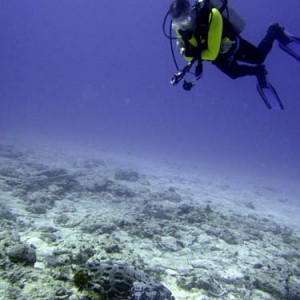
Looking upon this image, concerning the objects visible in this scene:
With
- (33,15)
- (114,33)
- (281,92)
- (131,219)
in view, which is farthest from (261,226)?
(33,15)

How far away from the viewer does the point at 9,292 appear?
9.92 feet

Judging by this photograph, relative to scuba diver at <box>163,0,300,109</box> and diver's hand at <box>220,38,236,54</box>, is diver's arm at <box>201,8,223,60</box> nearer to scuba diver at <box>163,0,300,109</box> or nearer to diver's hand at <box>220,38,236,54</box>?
scuba diver at <box>163,0,300,109</box>

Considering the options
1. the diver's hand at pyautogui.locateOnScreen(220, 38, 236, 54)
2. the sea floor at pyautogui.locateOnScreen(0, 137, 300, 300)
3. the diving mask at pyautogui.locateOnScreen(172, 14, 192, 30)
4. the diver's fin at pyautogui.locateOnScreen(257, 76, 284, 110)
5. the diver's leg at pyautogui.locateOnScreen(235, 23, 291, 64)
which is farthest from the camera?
the diver's fin at pyautogui.locateOnScreen(257, 76, 284, 110)

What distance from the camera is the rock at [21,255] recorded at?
3598mm

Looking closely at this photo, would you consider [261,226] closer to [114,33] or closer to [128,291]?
[128,291]

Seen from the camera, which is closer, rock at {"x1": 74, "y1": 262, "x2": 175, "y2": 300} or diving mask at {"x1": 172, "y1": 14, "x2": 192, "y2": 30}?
rock at {"x1": 74, "y1": 262, "x2": 175, "y2": 300}

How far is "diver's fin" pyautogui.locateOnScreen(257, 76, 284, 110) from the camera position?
24.1ft

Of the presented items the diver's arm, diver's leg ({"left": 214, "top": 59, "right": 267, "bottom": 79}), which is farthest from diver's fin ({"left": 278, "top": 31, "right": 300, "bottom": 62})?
the diver's arm

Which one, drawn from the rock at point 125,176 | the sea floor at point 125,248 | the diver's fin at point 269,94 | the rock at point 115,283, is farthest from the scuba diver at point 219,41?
the rock at point 125,176

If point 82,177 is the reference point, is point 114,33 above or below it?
above

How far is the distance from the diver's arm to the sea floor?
3771 mm

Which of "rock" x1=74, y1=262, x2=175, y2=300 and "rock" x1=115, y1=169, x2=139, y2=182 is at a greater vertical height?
"rock" x1=115, y1=169, x2=139, y2=182

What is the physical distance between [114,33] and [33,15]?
42.7 meters

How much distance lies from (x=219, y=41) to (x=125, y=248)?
409 cm
